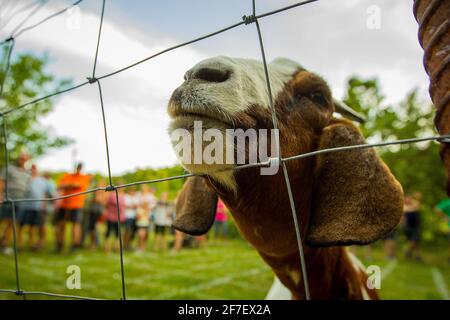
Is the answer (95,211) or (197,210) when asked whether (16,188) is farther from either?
(197,210)

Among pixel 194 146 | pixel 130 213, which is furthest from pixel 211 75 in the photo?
pixel 130 213

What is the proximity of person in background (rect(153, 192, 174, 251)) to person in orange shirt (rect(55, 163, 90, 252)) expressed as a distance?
169 centimetres

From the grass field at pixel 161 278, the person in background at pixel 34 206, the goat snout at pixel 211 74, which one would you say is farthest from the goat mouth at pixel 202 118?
the person in background at pixel 34 206

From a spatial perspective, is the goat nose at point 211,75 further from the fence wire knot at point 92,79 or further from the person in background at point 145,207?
the person in background at point 145,207

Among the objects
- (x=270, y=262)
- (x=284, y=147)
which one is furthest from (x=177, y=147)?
(x=270, y=262)

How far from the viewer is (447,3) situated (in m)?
1.03

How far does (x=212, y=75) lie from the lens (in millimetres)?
1533

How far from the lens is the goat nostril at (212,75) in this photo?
4.98 ft

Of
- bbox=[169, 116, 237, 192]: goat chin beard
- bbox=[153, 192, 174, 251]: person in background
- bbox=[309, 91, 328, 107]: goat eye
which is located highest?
bbox=[309, 91, 328, 107]: goat eye

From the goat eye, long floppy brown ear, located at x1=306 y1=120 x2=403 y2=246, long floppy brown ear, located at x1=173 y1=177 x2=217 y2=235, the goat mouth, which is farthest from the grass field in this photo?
the goat mouth

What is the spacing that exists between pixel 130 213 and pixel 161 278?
7.02ft

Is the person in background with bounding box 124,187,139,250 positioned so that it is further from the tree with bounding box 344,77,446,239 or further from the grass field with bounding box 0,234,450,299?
the tree with bounding box 344,77,446,239

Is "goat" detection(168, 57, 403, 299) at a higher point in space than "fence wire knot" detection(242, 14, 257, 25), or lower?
lower

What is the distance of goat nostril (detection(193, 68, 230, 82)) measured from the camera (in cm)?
152
